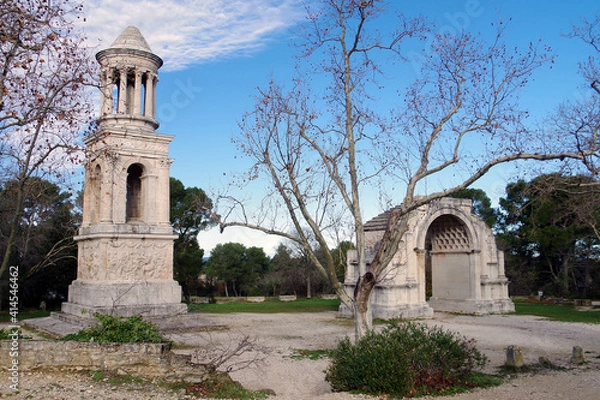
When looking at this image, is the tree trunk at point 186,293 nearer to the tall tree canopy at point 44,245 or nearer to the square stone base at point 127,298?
the tall tree canopy at point 44,245

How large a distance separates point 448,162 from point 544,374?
486 cm

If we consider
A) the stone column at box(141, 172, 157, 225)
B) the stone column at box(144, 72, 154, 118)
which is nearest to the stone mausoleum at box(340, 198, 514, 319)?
the stone column at box(141, 172, 157, 225)

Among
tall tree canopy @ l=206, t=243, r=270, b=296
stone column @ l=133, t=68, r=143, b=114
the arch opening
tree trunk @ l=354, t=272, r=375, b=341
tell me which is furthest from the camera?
tall tree canopy @ l=206, t=243, r=270, b=296

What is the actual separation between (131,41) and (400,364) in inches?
673

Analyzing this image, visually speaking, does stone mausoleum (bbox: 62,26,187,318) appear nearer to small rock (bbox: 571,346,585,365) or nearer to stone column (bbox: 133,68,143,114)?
stone column (bbox: 133,68,143,114)

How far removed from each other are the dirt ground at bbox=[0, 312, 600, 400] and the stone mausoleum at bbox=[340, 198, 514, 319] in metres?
1.60

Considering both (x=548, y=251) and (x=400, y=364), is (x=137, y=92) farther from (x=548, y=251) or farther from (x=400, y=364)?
(x=548, y=251)

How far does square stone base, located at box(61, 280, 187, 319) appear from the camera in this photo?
674 inches

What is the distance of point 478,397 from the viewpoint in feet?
27.5

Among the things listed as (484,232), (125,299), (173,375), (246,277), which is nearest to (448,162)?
(173,375)

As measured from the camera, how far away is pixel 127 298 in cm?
1756

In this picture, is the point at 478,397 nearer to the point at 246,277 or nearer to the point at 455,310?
the point at 455,310

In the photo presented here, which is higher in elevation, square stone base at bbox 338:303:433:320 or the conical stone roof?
the conical stone roof

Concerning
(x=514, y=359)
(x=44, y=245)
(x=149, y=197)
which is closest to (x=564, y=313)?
(x=514, y=359)
